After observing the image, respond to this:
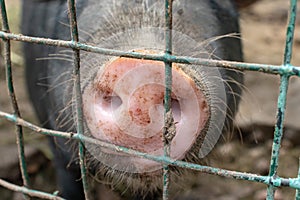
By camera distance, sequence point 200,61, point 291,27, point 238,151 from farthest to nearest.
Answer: point 238,151 < point 200,61 < point 291,27

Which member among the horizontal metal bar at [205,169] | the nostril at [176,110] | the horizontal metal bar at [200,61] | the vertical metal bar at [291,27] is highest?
the vertical metal bar at [291,27]

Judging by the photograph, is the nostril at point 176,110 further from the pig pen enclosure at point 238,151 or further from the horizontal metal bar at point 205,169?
the pig pen enclosure at point 238,151

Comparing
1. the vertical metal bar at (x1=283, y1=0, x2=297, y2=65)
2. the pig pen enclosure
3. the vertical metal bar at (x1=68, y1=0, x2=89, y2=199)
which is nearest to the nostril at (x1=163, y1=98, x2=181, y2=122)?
the vertical metal bar at (x1=68, y1=0, x2=89, y2=199)

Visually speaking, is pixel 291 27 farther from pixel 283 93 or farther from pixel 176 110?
pixel 176 110

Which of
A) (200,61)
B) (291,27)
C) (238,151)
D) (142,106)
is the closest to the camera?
(291,27)

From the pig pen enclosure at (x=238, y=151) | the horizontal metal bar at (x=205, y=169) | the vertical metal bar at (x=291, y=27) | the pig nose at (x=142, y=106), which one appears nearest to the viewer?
the vertical metal bar at (x=291, y=27)

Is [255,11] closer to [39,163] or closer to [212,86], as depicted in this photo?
[39,163]

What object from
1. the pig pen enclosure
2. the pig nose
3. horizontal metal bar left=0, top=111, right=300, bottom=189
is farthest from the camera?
the pig pen enclosure

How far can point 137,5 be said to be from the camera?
4.58 ft

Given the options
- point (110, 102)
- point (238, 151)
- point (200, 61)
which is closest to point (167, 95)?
point (200, 61)

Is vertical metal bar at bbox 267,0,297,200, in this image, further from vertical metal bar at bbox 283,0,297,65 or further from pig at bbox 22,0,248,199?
pig at bbox 22,0,248,199

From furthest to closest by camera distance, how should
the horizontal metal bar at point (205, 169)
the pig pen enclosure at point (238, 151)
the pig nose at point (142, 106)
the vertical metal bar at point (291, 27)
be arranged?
the pig pen enclosure at point (238, 151) < the pig nose at point (142, 106) < the horizontal metal bar at point (205, 169) < the vertical metal bar at point (291, 27)

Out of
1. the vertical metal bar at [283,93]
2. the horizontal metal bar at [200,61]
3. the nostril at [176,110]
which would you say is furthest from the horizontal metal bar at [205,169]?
the horizontal metal bar at [200,61]

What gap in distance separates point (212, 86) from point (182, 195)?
4.28 ft
